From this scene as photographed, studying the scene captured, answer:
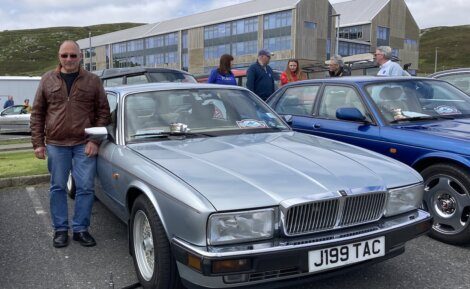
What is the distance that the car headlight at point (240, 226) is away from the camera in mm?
2553

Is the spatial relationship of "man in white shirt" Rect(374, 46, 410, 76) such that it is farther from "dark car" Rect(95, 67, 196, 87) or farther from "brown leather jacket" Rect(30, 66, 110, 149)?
"brown leather jacket" Rect(30, 66, 110, 149)

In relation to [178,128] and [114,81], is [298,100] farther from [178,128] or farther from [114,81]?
[114,81]

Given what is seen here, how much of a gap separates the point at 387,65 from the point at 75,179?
4.81 m

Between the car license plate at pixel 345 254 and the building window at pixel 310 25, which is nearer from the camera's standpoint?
the car license plate at pixel 345 254

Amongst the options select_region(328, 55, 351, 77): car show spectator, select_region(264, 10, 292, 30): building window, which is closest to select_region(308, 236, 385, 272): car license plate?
select_region(328, 55, 351, 77): car show spectator

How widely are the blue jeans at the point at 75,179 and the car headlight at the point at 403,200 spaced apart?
261 centimetres

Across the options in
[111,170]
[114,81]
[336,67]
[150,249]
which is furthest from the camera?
[114,81]

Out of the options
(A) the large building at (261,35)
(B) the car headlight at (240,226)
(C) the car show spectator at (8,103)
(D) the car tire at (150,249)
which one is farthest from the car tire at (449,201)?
(A) the large building at (261,35)

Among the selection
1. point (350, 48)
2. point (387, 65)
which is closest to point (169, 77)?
point (387, 65)

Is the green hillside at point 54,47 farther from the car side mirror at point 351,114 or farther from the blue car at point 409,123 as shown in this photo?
the car side mirror at point 351,114

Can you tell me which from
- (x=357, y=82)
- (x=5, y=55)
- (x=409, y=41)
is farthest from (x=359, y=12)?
(x=5, y=55)

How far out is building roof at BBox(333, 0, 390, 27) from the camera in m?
63.8

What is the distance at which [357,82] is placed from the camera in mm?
5273

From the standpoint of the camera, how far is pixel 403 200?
3.11 metres
